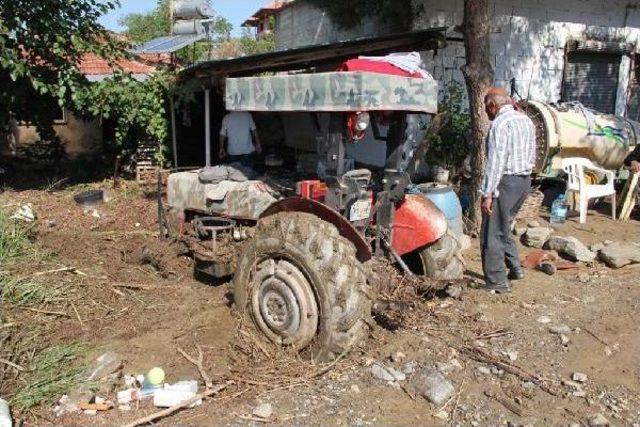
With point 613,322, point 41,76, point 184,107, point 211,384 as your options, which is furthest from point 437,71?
point 211,384

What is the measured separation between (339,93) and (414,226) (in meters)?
1.52

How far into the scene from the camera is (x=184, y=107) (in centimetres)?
1189

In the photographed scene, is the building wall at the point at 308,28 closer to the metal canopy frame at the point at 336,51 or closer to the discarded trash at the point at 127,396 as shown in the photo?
the metal canopy frame at the point at 336,51

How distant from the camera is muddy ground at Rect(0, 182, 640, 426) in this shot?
3398 mm

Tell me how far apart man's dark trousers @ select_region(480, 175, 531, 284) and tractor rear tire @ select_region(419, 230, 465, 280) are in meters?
0.56

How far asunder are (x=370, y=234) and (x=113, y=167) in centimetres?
1014

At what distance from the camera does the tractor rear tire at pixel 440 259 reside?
484cm

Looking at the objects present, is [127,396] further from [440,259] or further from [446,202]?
[446,202]

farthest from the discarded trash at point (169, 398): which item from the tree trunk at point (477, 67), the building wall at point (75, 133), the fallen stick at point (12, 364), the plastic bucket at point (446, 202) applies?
the building wall at point (75, 133)

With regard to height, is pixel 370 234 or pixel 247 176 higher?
pixel 247 176

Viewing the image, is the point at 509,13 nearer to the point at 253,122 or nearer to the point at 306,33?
the point at 306,33

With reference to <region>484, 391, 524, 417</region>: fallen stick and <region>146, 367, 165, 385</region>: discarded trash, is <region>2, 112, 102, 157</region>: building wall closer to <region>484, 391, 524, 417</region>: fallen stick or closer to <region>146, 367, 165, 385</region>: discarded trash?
<region>146, 367, 165, 385</region>: discarded trash

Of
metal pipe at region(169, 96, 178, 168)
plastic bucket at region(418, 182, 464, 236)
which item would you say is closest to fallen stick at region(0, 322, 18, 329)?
plastic bucket at region(418, 182, 464, 236)

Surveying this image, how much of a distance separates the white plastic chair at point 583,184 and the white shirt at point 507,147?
4102 mm
